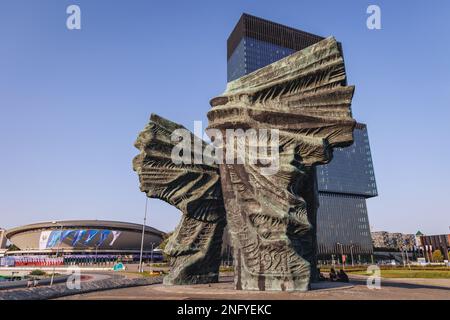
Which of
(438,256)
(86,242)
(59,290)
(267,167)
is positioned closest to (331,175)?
(438,256)

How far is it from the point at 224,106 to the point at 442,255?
92577 mm

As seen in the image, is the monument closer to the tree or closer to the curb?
the curb

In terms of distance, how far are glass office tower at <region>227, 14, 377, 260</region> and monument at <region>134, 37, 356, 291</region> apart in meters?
84.9

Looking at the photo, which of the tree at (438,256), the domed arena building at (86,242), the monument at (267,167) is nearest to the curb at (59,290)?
the monument at (267,167)

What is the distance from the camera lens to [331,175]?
110 meters

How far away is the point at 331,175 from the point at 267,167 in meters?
98.6

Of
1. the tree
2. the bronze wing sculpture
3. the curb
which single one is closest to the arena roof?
the tree

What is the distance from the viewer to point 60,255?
9244 cm

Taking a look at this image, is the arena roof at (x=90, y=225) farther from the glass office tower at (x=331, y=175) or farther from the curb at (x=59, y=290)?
the curb at (x=59, y=290)

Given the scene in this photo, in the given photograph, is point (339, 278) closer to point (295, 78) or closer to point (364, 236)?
point (295, 78)

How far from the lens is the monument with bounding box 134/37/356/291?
53.5ft

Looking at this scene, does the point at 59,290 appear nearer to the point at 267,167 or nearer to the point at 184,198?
the point at 184,198
